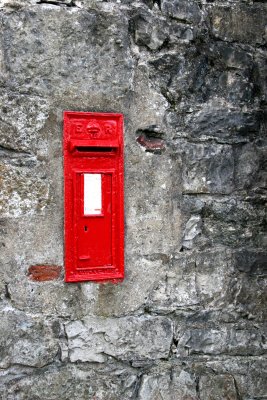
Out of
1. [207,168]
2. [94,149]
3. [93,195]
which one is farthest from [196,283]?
[94,149]

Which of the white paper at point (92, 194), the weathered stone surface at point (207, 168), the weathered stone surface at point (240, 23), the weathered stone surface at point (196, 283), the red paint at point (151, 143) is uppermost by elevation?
the weathered stone surface at point (240, 23)

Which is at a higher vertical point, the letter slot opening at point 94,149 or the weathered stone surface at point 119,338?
the letter slot opening at point 94,149

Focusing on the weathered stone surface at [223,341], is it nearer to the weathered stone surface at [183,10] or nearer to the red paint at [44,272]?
the red paint at [44,272]

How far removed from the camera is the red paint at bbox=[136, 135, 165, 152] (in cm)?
233

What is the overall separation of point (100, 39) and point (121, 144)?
47 centimetres

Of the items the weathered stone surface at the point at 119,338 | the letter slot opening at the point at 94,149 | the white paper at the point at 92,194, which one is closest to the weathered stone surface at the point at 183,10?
the letter slot opening at the point at 94,149

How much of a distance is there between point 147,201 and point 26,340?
0.80 metres

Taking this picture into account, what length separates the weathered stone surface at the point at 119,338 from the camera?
222 cm

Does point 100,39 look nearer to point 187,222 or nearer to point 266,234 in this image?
point 187,222

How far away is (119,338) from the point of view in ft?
7.48

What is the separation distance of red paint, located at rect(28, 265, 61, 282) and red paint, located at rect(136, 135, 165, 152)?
2.21 feet

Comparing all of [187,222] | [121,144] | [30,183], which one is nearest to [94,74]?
[121,144]

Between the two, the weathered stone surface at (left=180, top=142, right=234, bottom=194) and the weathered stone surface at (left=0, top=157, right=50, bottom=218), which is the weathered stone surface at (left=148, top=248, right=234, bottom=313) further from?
the weathered stone surface at (left=0, top=157, right=50, bottom=218)

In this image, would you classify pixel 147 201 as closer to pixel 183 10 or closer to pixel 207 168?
pixel 207 168
